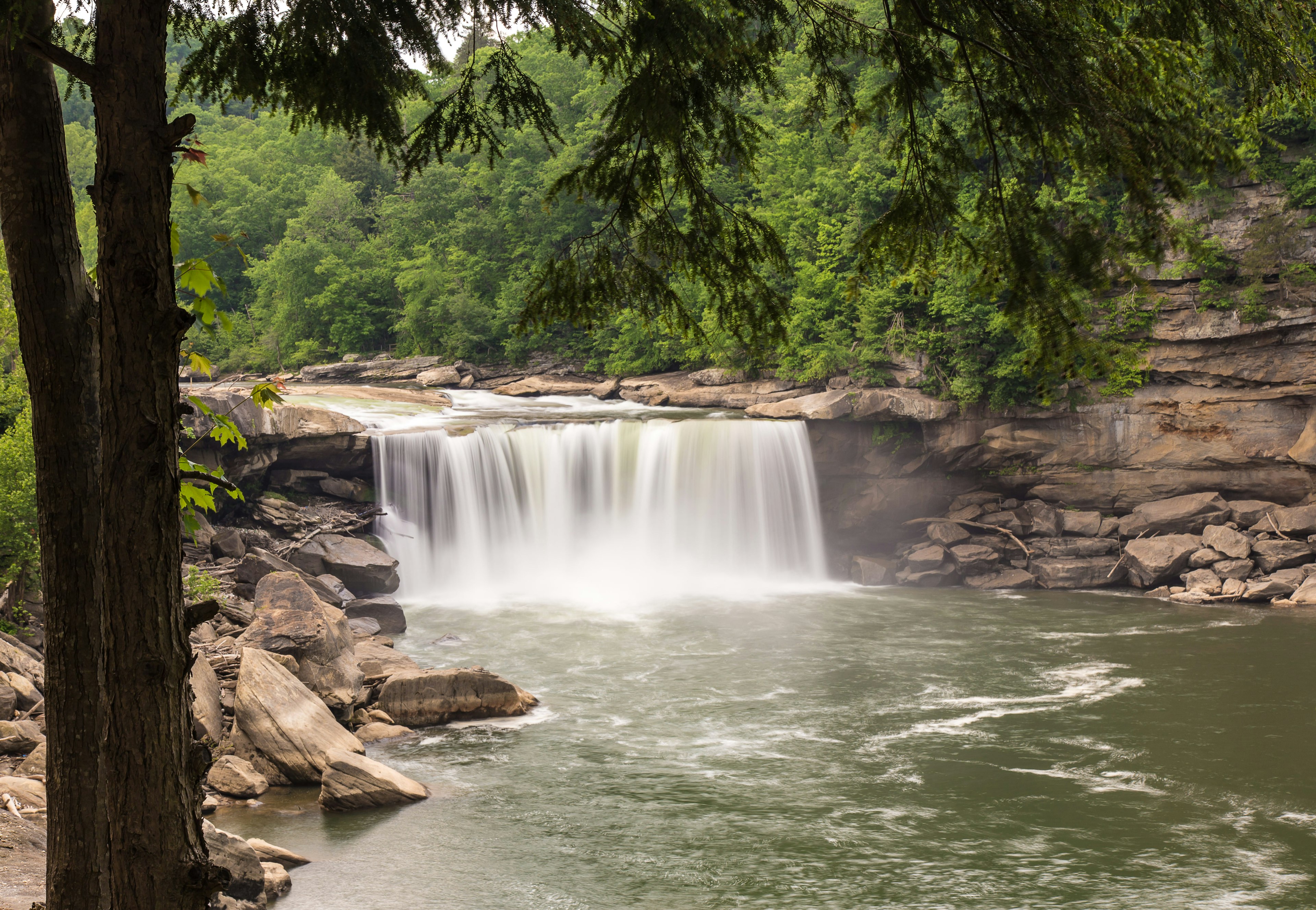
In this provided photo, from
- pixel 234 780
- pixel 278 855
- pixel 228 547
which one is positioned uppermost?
pixel 228 547

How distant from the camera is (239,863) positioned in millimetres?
7980

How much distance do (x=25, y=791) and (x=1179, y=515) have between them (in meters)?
21.1

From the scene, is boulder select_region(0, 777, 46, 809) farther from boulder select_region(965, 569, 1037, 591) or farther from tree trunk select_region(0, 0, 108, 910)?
boulder select_region(965, 569, 1037, 591)

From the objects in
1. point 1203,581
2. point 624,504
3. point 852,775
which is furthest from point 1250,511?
point 852,775

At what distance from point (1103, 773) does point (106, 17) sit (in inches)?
468

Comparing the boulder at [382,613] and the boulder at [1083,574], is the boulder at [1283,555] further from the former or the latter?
the boulder at [382,613]

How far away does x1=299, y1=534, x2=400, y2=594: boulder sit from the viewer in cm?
1908

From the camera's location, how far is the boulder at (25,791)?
24.8 feet

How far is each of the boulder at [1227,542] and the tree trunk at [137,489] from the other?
21624 millimetres

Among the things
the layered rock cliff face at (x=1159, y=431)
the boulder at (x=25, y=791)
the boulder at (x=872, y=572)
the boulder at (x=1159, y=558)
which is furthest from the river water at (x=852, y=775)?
the boulder at (x=872, y=572)

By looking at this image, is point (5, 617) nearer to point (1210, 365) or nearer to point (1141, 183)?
point (1141, 183)

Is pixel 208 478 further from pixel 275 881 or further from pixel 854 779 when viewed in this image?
pixel 854 779

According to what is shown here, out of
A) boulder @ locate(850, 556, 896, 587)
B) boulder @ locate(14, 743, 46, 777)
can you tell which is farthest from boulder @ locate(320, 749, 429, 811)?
boulder @ locate(850, 556, 896, 587)

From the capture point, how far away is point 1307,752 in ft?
40.5
